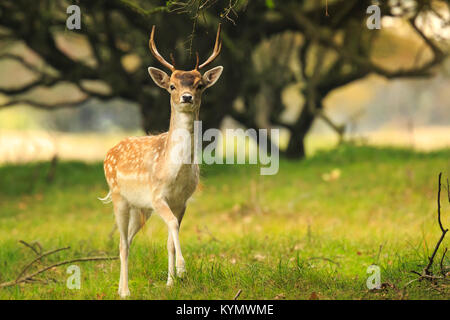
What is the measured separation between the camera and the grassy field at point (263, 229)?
5887mm

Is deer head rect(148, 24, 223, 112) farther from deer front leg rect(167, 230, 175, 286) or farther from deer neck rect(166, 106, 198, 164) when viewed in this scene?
deer front leg rect(167, 230, 175, 286)

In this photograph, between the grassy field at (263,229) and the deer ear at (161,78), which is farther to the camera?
the grassy field at (263,229)

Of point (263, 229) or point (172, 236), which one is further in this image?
point (263, 229)

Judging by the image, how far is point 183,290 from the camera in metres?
5.38

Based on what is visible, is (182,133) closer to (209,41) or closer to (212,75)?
(212,75)

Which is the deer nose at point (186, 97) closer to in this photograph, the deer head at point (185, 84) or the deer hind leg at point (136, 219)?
the deer head at point (185, 84)

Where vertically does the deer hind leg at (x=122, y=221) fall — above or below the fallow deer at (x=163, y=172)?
below

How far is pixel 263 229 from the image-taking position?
10.3 meters

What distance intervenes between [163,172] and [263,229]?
16.1ft

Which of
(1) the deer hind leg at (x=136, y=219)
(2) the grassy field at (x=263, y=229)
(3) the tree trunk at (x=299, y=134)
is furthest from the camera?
(3) the tree trunk at (x=299, y=134)

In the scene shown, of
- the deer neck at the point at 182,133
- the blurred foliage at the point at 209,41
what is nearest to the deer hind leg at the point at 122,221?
the deer neck at the point at 182,133

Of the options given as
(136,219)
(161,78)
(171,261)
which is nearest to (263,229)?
(136,219)

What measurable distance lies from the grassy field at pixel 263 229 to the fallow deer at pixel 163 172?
0.54 metres
